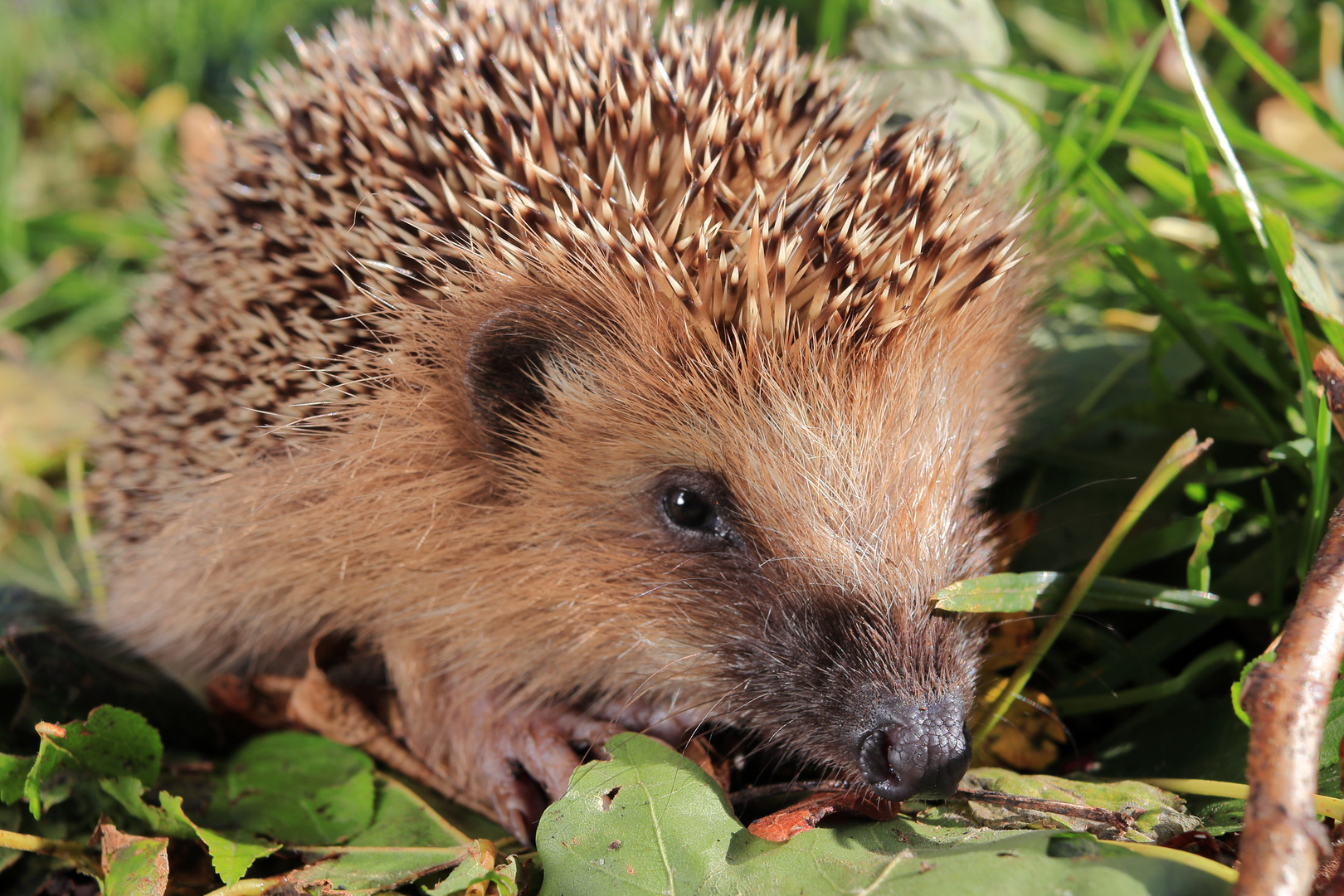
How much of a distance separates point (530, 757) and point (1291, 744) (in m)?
1.10

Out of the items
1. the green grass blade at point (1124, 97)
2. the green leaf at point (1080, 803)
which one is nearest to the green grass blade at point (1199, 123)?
the green grass blade at point (1124, 97)

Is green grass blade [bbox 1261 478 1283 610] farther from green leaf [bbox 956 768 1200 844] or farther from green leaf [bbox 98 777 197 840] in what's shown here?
green leaf [bbox 98 777 197 840]

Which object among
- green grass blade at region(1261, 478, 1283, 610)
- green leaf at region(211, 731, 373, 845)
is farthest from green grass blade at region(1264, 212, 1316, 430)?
green leaf at region(211, 731, 373, 845)

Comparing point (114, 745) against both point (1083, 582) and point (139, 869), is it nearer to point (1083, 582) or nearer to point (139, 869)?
point (139, 869)

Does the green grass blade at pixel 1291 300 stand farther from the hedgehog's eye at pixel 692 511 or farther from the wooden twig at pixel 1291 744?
the hedgehog's eye at pixel 692 511

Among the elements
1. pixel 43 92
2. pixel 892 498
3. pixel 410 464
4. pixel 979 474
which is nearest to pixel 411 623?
pixel 410 464

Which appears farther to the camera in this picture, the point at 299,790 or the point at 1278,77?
the point at 1278,77

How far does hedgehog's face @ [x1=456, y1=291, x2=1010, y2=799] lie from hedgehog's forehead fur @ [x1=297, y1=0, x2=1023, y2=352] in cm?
9

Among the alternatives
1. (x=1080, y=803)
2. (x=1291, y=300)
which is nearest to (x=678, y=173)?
(x=1291, y=300)

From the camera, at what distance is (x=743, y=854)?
119 centimetres

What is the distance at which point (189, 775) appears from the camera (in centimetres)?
161

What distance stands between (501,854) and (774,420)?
28.9 inches

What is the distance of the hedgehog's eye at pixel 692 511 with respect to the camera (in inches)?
57.6

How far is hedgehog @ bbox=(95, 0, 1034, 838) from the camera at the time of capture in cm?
137
